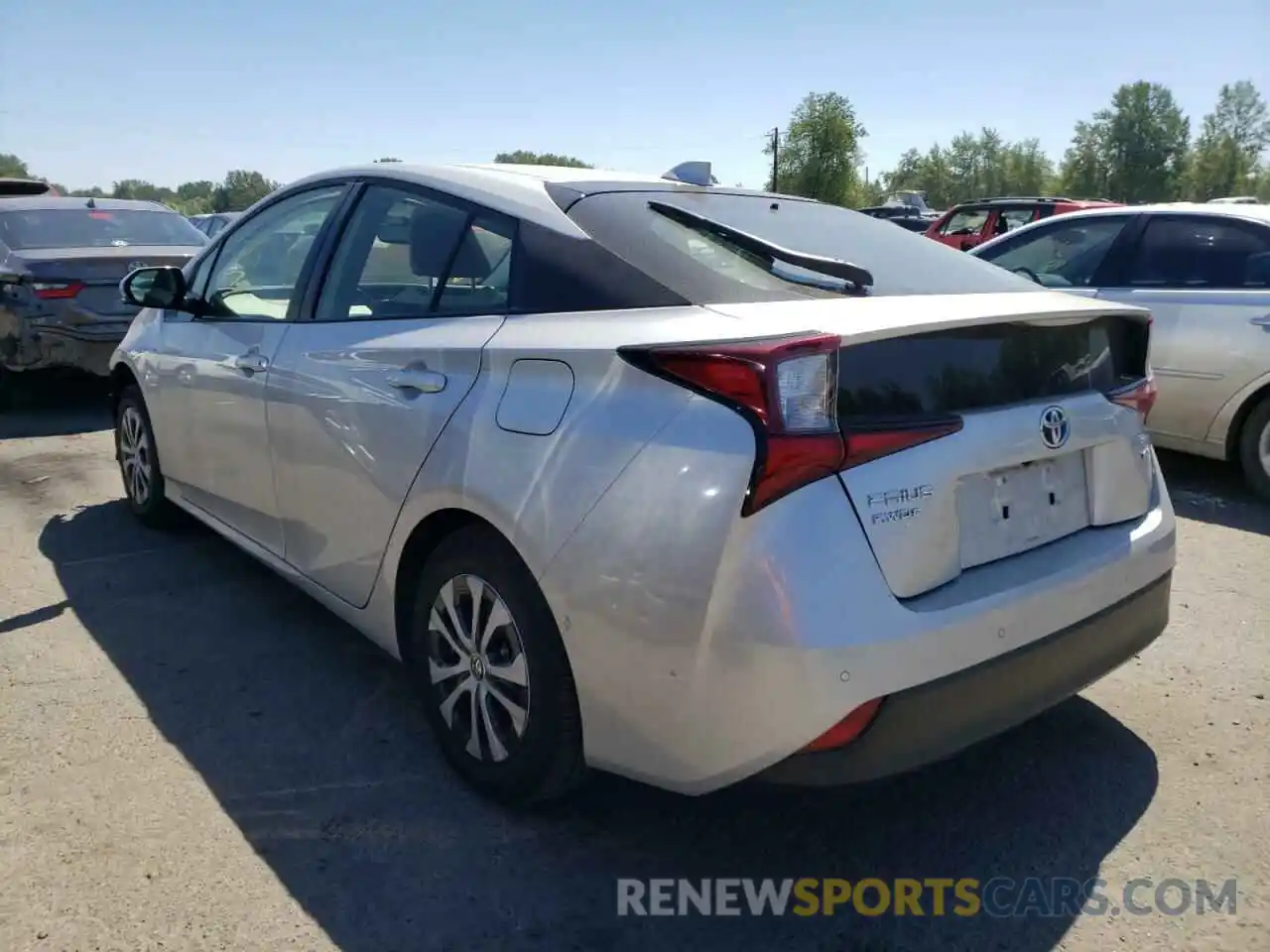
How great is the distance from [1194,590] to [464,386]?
3260 mm

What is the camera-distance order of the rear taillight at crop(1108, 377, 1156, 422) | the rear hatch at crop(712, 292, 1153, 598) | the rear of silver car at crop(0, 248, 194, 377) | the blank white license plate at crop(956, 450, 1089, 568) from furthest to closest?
the rear of silver car at crop(0, 248, 194, 377) → the rear taillight at crop(1108, 377, 1156, 422) → the blank white license plate at crop(956, 450, 1089, 568) → the rear hatch at crop(712, 292, 1153, 598)

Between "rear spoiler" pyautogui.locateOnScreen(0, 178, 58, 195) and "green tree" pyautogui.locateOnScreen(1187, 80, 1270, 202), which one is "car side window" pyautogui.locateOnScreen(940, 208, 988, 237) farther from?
"green tree" pyautogui.locateOnScreen(1187, 80, 1270, 202)

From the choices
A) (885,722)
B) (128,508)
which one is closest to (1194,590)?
(885,722)

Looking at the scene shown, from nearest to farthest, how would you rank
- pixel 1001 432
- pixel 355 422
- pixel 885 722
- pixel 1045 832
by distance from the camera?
pixel 885 722
pixel 1001 432
pixel 1045 832
pixel 355 422

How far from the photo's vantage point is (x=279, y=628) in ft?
12.6

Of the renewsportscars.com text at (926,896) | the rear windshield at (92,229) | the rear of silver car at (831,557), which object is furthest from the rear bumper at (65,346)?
the renewsportscars.com text at (926,896)

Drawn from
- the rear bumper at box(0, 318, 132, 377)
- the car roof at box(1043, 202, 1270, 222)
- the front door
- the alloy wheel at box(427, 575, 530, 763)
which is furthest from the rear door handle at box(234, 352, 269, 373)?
the car roof at box(1043, 202, 1270, 222)

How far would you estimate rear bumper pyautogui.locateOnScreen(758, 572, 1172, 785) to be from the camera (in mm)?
2035

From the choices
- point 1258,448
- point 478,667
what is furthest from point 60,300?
point 1258,448

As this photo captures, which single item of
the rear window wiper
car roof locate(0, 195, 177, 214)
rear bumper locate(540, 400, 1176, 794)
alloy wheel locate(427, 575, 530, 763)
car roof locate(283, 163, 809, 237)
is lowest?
alloy wheel locate(427, 575, 530, 763)

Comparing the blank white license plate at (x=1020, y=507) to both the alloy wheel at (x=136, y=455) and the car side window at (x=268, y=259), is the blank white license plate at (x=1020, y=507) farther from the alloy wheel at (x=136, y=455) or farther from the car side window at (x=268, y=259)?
the alloy wheel at (x=136, y=455)

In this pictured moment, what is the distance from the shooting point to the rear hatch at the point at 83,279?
7395mm

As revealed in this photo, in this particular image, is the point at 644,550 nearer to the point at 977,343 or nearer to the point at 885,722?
the point at 885,722

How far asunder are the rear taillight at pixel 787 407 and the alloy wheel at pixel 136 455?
11.9 ft
